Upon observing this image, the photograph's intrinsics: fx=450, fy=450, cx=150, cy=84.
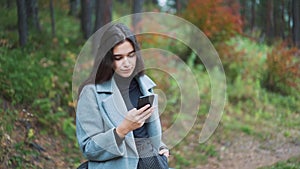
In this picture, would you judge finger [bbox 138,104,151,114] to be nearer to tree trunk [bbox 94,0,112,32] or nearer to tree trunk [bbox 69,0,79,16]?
tree trunk [bbox 94,0,112,32]

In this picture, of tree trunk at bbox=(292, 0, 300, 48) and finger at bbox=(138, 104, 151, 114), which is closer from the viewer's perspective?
finger at bbox=(138, 104, 151, 114)

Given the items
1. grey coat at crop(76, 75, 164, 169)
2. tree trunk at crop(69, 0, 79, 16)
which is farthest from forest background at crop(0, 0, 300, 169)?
grey coat at crop(76, 75, 164, 169)

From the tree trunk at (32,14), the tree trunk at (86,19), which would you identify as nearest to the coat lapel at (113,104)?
the tree trunk at (32,14)

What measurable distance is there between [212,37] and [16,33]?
5.45 metres

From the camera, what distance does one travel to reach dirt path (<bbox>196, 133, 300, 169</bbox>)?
24.4 feet

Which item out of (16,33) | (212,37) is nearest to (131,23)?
(212,37)

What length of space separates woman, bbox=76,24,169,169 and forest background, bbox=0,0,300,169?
2818 mm

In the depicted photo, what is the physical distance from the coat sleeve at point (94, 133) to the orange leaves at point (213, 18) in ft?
31.5

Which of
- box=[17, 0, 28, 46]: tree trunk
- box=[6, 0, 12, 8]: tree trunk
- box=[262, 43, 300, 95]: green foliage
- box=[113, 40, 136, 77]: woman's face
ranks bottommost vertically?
box=[262, 43, 300, 95]: green foliage

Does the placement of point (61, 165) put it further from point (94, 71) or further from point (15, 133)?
point (94, 71)

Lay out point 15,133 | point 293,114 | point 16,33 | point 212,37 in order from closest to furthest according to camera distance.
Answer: point 15,133 → point 16,33 → point 293,114 → point 212,37

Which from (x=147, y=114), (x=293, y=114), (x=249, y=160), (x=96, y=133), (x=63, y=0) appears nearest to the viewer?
(x=147, y=114)

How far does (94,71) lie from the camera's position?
118 inches

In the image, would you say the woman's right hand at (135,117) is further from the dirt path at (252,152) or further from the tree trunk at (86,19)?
the tree trunk at (86,19)
